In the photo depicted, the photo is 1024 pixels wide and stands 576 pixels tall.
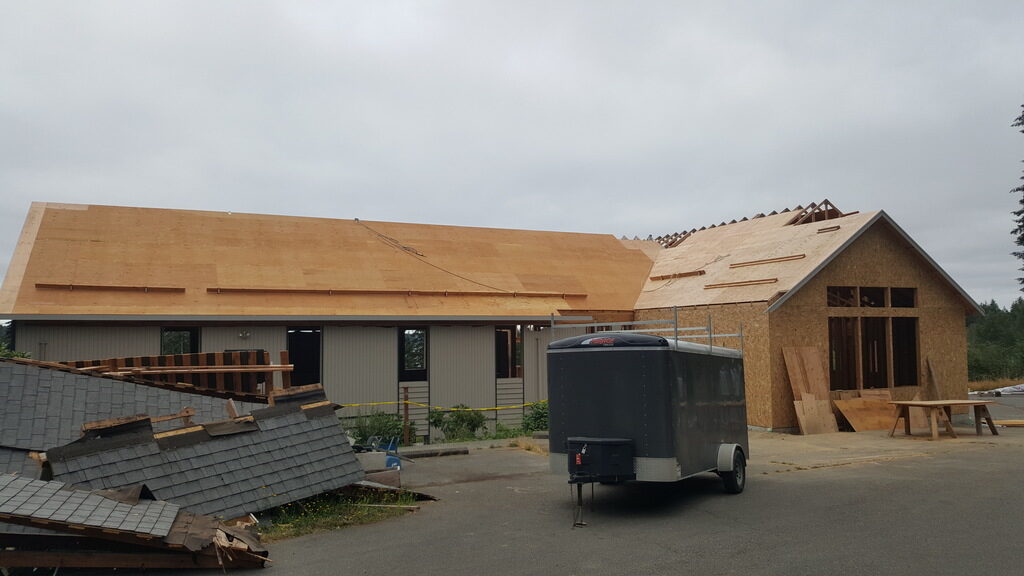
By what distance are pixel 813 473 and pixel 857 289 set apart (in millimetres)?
9356

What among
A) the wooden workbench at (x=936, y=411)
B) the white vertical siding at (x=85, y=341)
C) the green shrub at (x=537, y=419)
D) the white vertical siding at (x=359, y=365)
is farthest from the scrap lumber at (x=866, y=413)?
the white vertical siding at (x=85, y=341)

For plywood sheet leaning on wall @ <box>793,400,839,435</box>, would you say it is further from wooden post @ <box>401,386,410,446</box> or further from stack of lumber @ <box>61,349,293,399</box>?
stack of lumber @ <box>61,349,293,399</box>

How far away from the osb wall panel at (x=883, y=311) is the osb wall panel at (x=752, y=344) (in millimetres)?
197

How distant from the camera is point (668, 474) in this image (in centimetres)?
1018

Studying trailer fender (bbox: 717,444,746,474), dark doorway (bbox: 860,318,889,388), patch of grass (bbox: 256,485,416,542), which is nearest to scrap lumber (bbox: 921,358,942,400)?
dark doorway (bbox: 860,318,889,388)

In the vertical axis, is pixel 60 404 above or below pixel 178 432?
above

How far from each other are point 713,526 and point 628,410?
183 centimetres

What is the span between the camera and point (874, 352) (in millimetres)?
21812

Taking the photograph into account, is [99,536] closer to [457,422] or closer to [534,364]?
[457,422]

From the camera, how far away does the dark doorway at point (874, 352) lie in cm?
2166

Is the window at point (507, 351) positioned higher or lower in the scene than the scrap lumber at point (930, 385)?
higher

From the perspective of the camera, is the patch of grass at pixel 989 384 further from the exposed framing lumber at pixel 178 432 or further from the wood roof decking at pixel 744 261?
the exposed framing lumber at pixel 178 432

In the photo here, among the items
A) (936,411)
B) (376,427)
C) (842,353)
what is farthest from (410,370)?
(936,411)

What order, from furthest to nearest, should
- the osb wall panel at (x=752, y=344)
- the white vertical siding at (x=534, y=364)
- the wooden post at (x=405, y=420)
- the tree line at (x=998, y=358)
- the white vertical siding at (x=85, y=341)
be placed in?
1. the tree line at (x=998, y=358)
2. the white vertical siding at (x=534, y=364)
3. the osb wall panel at (x=752, y=344)
4. the wooden post at (x=405, y=420)
5. the white vertical siding at (x=85, y=341)
